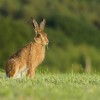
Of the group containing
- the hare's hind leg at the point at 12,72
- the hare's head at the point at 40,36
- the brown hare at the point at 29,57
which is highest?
the hare's head at the point at 40,36

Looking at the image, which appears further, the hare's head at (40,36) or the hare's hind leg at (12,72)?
the hare's head at (40,36)

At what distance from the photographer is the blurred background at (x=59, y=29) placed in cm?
5312

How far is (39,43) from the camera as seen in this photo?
35.4 ft

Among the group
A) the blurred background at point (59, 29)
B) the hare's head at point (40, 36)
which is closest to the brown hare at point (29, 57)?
the hare's head at point (40, 36)

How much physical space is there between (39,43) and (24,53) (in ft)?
1.62

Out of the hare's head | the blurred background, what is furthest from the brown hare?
the blurred background

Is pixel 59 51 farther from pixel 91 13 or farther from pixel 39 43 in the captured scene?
pixel 39 43

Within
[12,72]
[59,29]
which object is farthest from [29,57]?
[59,29]

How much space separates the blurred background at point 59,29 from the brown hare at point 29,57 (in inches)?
1367

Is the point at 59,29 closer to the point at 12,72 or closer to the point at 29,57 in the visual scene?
the point at 29,57

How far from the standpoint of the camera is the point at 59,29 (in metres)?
74.9

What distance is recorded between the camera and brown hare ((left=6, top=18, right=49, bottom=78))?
33.6 feet

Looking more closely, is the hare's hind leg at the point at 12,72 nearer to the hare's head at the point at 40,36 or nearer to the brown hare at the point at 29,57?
the brown hare at the point at 29,57

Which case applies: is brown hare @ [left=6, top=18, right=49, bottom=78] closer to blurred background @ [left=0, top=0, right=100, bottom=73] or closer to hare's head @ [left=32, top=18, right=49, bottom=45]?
hare's head @ [left=32, top=18, right=49, bottom=45]
